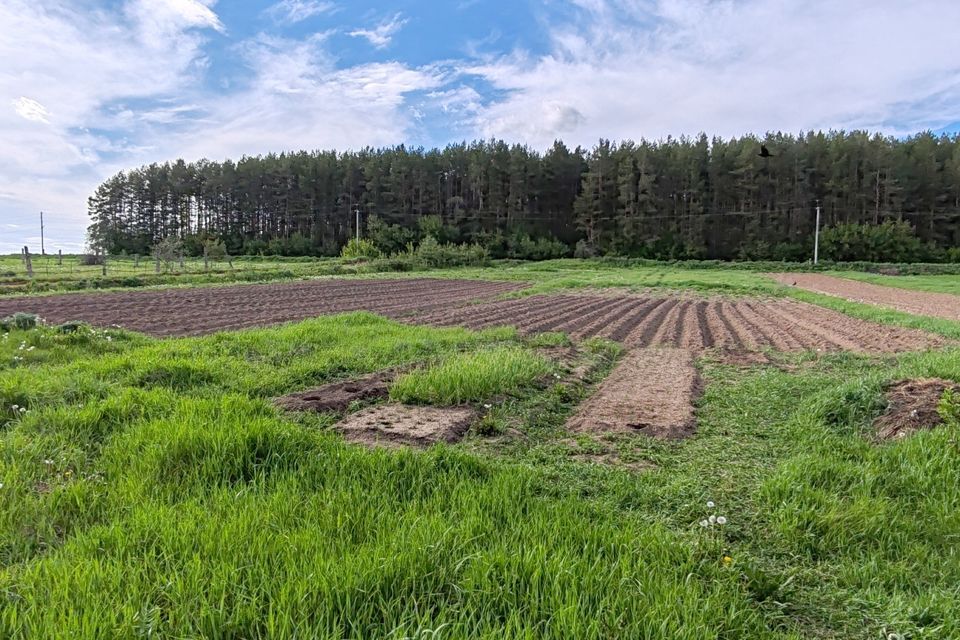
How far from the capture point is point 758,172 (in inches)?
2399

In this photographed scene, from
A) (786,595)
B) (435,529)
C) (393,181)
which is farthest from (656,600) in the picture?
(393,181)

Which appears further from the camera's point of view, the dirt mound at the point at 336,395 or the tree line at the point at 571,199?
the tree line at the point at 571,199

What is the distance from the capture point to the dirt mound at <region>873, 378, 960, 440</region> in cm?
485

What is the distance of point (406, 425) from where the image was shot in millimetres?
5062

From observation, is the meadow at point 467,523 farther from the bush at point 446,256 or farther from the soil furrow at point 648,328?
the bush at point 446,256

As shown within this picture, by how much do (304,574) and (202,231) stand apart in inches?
3163

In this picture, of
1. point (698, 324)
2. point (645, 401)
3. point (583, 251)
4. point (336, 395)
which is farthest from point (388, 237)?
point (645, 401)

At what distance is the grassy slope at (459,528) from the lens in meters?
2.16

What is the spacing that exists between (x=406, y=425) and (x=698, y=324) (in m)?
11.6

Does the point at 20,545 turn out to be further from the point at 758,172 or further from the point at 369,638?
the point at 758,172

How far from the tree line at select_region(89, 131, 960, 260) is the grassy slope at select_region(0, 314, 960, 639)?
181ft

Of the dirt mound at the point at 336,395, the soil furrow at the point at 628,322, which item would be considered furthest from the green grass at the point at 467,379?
the soil furrow at the point at 628,322

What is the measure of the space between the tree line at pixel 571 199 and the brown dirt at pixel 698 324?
40.9 meters

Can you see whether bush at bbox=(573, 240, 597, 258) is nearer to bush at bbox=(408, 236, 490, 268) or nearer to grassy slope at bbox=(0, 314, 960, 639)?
bush at bbox=(408, 236, 490, 268)
